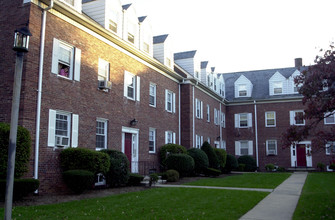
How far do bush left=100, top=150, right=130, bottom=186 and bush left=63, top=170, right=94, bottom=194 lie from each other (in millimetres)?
1708

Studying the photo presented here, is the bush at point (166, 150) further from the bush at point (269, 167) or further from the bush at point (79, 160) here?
the bush at point (269, 167)

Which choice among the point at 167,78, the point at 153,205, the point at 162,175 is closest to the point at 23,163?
the point at 153,205

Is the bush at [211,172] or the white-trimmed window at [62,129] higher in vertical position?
the white-trimmed window at [62,129]

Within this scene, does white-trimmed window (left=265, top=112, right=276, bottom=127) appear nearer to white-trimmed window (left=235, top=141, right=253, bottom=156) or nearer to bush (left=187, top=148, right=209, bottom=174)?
white-trimmed window (left=235, top=141, right=253, bottom=156)

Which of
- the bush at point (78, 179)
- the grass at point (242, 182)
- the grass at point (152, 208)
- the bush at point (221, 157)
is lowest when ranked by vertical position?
the grass at point (242, 182)

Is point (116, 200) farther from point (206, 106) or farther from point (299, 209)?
point (206, 106)

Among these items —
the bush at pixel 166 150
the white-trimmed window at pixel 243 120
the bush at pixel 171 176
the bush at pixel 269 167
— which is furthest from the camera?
the white-trimmed window at pixel 243 120

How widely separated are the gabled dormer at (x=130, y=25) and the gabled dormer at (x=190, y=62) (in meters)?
9.23

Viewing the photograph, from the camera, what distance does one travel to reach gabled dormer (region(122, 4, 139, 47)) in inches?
712

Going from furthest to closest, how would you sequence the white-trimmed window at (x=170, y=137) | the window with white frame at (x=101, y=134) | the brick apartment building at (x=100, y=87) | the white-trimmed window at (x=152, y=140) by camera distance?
the white-trimmed window at (x=170, y=137) < the white-trimmed window at (x=152, y=140) < the window with white frame at (x=101, y=134) < the brick apartment building at (x=100, y=87)

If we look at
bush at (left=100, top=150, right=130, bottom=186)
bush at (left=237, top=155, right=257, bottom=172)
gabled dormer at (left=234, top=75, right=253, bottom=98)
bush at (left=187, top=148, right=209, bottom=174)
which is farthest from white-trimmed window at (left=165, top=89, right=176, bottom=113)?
gabled dormer at (left=234, top=75, right=253, bottom=98)

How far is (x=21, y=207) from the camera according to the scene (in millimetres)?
8953

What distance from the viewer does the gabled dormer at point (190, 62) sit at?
27875 mm

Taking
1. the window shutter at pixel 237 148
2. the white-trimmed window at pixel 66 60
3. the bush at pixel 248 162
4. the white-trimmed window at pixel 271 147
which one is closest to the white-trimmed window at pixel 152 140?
the white-trimmed window at pixel 66 60
